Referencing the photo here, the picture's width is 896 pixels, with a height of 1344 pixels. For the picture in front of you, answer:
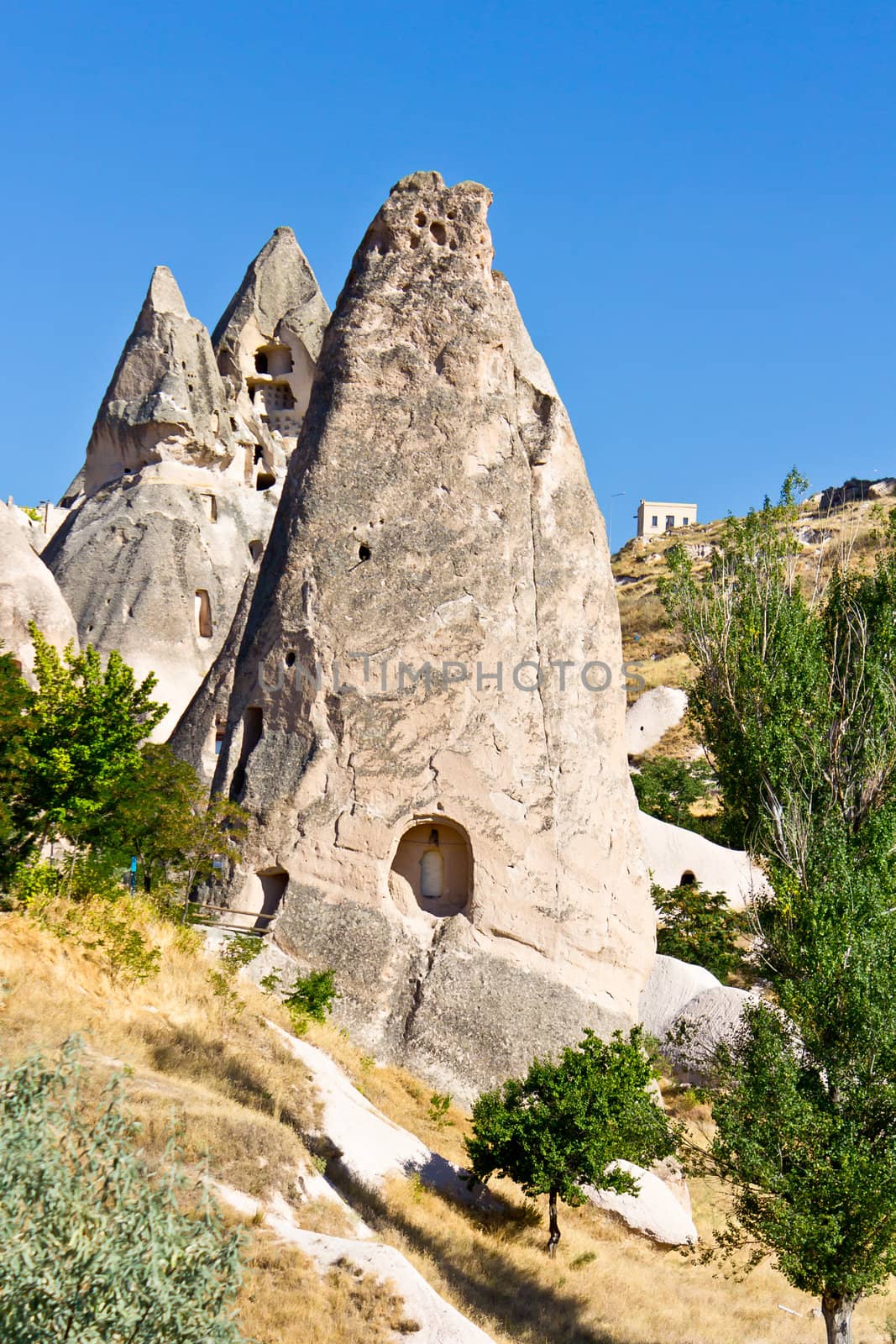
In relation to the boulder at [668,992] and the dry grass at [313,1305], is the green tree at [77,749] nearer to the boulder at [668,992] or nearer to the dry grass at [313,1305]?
the dry grass at [313,1305]

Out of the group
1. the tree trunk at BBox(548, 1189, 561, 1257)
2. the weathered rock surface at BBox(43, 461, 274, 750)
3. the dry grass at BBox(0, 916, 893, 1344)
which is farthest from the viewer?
the weathered rock surface at BBox(43, 461, 274, 750)

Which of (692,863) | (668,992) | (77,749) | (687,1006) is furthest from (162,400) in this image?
(77,749)

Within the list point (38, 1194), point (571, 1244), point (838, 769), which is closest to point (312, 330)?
point (838, 769)

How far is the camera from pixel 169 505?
1123 inches

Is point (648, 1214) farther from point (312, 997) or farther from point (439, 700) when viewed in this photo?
point (439, 700)

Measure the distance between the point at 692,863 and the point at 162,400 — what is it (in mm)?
15028

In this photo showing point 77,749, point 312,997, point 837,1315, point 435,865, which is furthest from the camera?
point 435,865

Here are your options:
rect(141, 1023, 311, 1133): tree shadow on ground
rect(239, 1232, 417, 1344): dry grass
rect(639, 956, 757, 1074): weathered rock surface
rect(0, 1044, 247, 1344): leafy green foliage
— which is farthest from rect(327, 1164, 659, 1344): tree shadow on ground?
rect(639, 956, 757, 1074): weathered rock surface

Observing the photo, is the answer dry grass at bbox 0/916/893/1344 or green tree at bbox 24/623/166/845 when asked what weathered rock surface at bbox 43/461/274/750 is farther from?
dry grass at bbox 0/916/893/1344

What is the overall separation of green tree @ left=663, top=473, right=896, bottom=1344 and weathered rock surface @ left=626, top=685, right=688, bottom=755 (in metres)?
21.0

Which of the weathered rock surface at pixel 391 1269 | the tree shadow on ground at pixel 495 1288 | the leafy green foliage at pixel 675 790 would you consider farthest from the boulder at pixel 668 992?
the weathered rock surface at pixel 391 1269

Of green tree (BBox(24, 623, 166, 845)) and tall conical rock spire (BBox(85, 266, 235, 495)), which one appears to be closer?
green tree (BBox(24, 623, 166, 845))

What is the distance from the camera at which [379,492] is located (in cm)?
1600

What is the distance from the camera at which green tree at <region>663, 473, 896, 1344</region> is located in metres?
10.0
